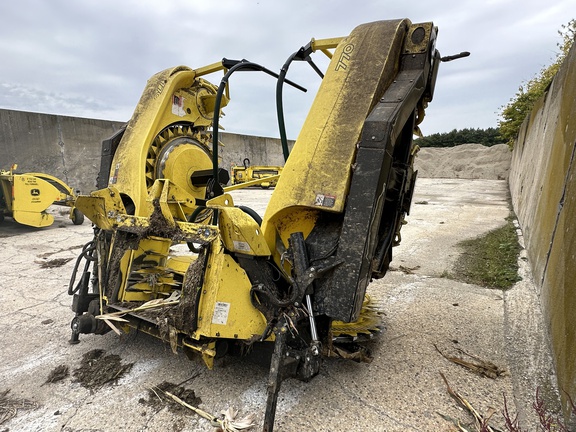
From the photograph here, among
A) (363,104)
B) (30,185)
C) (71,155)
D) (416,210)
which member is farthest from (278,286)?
(71,155)

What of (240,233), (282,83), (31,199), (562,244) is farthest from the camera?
(31,199)

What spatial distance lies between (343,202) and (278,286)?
63cm

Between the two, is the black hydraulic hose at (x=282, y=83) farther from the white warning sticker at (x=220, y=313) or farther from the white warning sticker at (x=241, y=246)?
the white warning sticker at (x=220, y=313)

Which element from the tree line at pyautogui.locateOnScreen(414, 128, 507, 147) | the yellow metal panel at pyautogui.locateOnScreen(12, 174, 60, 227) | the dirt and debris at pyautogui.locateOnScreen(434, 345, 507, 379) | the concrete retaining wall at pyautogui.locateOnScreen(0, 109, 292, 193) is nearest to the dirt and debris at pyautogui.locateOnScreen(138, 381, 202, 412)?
the dirt and debris at pyautogui.locateOnScreen(434, 345, 507, 379)

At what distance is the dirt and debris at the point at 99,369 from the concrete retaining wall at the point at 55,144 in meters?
9.75

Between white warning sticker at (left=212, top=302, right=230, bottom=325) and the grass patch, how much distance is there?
3313 mm

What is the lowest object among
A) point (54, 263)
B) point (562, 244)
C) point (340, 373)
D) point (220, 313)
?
point (54, 263)

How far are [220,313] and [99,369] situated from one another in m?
1.17

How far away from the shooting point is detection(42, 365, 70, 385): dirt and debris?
2414 mm

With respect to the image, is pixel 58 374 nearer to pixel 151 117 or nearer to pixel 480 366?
pixel 151 117

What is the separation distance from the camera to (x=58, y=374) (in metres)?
2.46

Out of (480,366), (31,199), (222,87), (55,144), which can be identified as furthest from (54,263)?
(55,144)

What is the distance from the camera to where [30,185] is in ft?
24.9

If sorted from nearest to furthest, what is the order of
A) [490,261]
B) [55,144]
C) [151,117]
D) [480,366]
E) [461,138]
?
[480,366] < [151,117] < [490,261] < [55,144] < [461,138]
